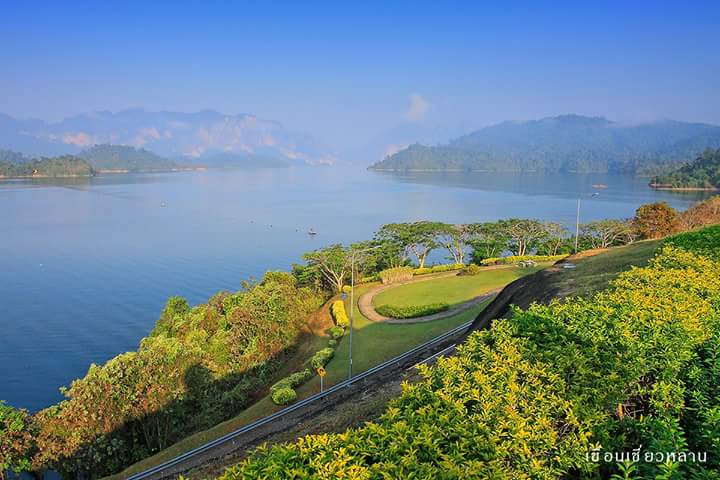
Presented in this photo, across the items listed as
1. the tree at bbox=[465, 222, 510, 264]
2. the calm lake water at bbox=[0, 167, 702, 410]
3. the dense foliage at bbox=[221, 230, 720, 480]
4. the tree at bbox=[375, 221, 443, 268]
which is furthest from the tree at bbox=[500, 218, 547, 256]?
the dense foliage at bbox=[221, 230, 720, 480]

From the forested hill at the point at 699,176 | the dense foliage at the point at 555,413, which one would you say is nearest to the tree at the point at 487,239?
the dense foliage at the point at 555,413

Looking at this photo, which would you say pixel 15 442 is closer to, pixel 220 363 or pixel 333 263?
pixel 220 363

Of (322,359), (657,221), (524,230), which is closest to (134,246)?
(524,230)

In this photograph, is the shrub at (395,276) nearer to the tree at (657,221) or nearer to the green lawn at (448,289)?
the green lawn at (448,289)

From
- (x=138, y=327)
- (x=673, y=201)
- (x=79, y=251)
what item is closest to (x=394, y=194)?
(x=673, y=201)

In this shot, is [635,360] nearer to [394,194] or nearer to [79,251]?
[79,251]

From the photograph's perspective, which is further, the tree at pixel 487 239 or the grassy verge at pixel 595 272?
the tree at pixel 487 239
